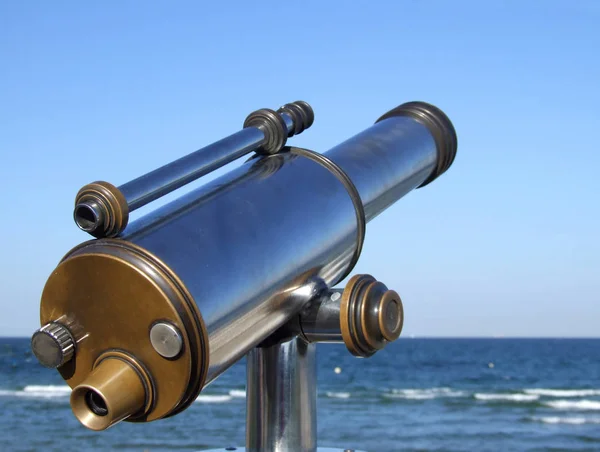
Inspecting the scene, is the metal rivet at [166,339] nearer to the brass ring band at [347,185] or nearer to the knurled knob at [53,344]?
the knurled knob at [53,344]

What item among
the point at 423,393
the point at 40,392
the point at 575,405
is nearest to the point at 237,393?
the point at 423,393

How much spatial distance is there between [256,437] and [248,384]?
0.12 m

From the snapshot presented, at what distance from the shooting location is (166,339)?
138 centimetres

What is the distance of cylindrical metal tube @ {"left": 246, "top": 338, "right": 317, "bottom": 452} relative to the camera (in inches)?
74.0

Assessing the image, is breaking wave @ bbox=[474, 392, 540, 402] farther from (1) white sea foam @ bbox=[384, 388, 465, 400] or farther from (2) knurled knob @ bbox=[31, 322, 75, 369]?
(2) knurled knob @ bbox=[31, 322, 75, 369]

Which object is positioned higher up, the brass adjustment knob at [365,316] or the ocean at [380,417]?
the brass adjustment knob at [365,316]

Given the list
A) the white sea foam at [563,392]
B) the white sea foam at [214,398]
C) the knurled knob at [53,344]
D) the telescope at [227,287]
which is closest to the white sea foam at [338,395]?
the white sea foam at [214,398]

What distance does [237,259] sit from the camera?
156cm

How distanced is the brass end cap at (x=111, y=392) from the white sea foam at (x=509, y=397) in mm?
19730

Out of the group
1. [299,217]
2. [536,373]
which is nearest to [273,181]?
[299,217]

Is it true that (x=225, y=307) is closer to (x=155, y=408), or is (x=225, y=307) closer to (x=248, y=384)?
(x=155, y=408)

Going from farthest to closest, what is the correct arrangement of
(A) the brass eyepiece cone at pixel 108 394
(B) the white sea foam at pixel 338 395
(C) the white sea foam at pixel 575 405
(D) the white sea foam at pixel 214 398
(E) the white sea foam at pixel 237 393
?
(B) the white sea foam at pixel 338 395, (E) the white sea foam at pixel 237 393, (C) the white sea foam at pixel 575 405, (D) the white sea foam at pixel 214 398, (A) the brass eyepiece cone at pixel 108 394

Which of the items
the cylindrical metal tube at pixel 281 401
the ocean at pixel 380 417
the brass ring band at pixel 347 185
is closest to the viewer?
the cylindrical metal tube at pixel 281 401

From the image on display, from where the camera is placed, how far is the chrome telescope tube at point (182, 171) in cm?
143
